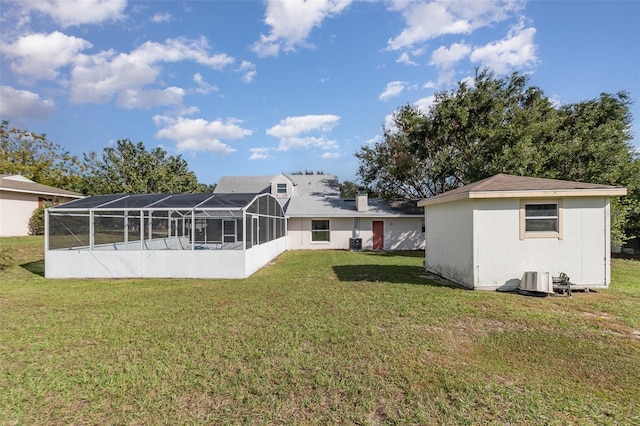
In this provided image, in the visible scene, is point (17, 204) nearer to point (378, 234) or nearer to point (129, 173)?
point (129, 173)

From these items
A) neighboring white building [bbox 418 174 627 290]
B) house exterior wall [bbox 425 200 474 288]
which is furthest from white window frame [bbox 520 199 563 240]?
house exterior wall [bbox 425 200 474 288]

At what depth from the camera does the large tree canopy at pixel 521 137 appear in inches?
550

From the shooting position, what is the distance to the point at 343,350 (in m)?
4.17

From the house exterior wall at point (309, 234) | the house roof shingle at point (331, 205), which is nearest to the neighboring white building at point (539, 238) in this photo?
the house roof shingle at point (331, 205)

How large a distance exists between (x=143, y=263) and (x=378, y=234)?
535 inches

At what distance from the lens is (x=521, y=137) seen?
14.0m

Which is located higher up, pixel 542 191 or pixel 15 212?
pixel 542 191

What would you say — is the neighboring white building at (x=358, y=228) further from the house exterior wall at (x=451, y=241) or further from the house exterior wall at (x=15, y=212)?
the house exterior wall at (x=15, y=212)

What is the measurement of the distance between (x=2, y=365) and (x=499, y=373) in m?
5.95

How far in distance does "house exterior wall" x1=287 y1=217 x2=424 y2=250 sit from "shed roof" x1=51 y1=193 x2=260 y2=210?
894 cm

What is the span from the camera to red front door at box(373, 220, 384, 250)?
64.2ft

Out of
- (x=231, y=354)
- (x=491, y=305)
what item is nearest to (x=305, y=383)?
(x=231, y=354)

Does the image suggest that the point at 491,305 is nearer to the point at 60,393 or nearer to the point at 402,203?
the point at 60,393

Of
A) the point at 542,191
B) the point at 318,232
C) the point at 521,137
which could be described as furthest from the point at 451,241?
the point at 318,232
